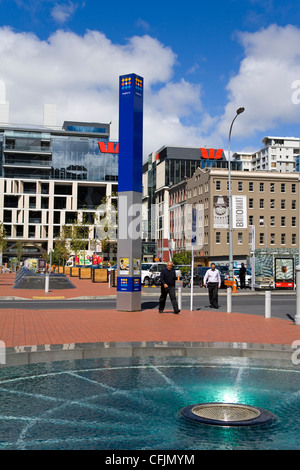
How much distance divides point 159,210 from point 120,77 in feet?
337

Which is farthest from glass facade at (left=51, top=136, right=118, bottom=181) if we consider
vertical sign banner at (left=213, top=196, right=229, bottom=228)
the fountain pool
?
the fountain pool

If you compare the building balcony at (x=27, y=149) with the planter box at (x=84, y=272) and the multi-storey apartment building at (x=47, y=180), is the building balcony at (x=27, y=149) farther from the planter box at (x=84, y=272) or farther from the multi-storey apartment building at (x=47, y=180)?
the planter box at (x=84, y=272)

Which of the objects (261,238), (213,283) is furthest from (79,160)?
(213,283)

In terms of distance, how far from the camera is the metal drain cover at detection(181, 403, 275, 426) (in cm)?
564

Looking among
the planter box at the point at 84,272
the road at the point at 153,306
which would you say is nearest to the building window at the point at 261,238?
the planter box at the point at 84,272

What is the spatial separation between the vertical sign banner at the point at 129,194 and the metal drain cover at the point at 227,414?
38.1ft

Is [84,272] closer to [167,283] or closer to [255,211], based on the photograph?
[167,283]

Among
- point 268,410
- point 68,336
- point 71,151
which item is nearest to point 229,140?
point 68,336

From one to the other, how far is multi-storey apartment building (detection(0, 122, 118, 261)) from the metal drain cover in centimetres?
9342

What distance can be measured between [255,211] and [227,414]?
85.5m

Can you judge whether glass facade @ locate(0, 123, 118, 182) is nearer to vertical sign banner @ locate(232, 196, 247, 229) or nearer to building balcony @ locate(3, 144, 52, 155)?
building balcony @ locate(3, 144, 52, 155)

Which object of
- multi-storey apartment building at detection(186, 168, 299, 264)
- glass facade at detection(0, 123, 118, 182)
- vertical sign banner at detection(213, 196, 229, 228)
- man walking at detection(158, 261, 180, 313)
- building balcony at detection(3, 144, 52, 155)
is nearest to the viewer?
man walking at detection(158, 261, 180, 313)

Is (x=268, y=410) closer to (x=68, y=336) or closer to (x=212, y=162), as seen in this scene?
(x=68, y=336)

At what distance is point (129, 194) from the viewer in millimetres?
17703
